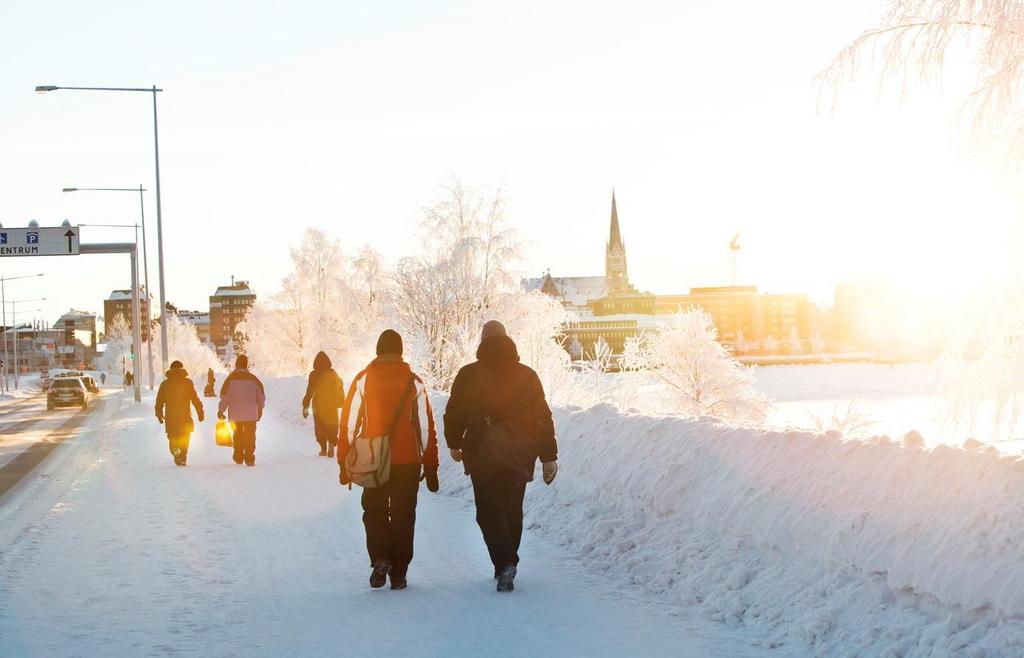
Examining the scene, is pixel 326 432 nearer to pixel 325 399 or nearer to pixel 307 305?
pixel 325 399

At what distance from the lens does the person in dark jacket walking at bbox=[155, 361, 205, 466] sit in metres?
16.6

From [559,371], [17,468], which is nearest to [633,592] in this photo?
[17,468]

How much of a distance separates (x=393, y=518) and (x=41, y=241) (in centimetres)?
2746

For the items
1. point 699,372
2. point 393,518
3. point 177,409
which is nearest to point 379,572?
point 393,518

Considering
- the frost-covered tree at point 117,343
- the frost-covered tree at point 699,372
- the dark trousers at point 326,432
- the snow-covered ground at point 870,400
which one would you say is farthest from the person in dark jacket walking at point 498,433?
the frost-covered tree at point 117,343

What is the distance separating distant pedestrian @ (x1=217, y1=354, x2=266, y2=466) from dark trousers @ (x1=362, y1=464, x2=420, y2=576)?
31.4 feet

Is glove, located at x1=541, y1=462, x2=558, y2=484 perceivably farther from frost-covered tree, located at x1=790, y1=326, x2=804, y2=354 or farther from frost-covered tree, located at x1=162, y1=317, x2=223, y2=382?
frost-covered tree, located at x1=790, y1=326, x2=804, y2=354

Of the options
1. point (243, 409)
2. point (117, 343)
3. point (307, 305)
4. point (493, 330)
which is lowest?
point (243, 409)

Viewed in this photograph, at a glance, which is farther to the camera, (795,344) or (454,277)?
(795,344)

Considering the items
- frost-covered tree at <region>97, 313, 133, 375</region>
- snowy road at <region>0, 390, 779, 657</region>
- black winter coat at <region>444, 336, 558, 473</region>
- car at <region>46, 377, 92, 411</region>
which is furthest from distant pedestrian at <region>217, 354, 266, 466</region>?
frost-covered tree at <region>97, 313, 133, 375</region>

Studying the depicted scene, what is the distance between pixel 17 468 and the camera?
1767 centimetres

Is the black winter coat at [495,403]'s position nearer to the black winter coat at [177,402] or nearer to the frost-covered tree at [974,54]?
the frost-covered tree at [974,54]

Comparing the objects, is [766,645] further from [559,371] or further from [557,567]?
[559,371]

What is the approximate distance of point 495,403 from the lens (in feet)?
24.0
